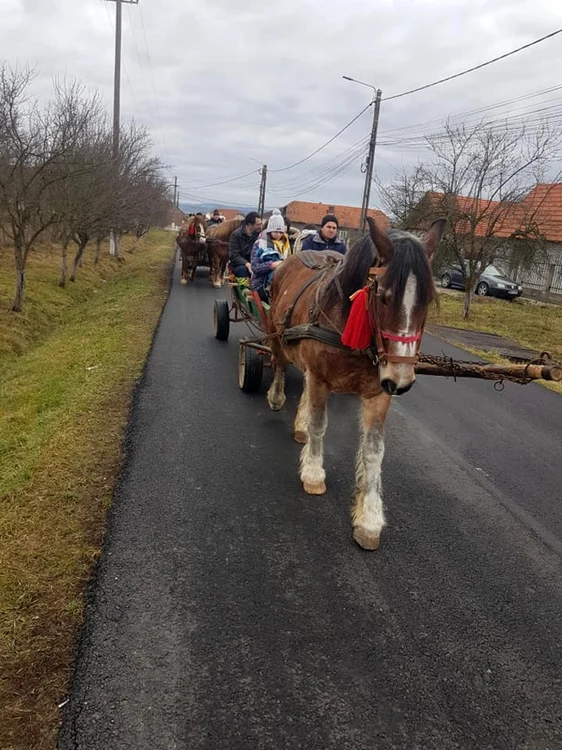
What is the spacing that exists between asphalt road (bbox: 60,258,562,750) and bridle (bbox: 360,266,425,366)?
1.31 metres

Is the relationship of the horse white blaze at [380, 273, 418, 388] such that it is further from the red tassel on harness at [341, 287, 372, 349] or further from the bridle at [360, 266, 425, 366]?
the red tassel on harness at [341, 287, 372, 349]

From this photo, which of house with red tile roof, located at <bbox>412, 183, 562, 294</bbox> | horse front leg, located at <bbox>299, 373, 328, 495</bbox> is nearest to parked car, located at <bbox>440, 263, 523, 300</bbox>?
house with red tile roof, located at <bbox>412, 183, 562, 294</bbox>

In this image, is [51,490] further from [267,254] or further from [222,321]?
[222,321]

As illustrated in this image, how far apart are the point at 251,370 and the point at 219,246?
30.6 feet

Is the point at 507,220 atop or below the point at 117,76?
below

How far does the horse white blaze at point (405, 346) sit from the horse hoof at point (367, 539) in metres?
1.09

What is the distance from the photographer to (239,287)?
8.25m

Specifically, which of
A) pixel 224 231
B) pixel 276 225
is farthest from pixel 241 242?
pixel 224 231

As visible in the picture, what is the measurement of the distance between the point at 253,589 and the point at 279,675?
0.59 m

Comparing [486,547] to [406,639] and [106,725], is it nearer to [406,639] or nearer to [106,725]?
[406,639]

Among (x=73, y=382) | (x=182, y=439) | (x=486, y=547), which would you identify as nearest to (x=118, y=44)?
(x=73, y=382)

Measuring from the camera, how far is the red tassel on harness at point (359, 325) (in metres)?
3.08

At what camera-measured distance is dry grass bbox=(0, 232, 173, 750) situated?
218 cm

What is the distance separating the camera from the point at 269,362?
6789mm
